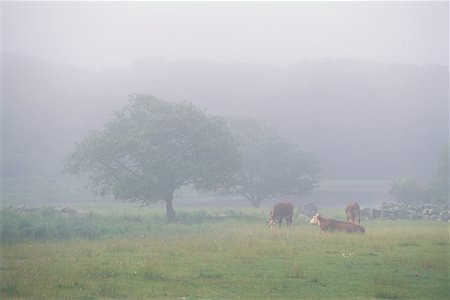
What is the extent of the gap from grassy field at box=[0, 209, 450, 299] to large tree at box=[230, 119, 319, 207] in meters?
29.2

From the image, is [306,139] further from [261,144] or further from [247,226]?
[247,226]

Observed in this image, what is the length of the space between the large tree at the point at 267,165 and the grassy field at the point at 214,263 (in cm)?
2917

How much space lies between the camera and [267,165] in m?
57.1

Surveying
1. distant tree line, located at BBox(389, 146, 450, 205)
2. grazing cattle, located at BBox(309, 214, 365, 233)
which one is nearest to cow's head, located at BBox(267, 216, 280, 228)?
grazing cattle, located at BBox(309, 214, 365, 233)

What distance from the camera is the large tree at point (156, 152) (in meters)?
36.1

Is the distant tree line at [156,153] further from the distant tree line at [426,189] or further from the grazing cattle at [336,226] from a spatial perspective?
the distant tree line at [426,189]

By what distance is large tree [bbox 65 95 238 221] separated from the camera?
3606cm

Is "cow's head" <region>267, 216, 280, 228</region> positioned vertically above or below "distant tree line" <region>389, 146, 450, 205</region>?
below

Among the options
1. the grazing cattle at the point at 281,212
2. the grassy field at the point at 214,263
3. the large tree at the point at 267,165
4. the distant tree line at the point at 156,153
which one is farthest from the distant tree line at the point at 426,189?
the grassy field at the point at 214,263

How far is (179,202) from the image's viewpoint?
6638 cm

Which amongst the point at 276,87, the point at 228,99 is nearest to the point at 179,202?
the point at 228,99

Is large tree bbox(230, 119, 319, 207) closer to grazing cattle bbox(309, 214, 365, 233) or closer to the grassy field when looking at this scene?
grazing cattle bbox(309, 214, 365, 233)

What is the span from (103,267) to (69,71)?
127990 millimetres

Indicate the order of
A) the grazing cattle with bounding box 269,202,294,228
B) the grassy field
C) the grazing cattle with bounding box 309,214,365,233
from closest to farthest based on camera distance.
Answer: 1. the grassy field
2. the grazing cattle with bounding box 309,214,365,233
3. the grazing cattle with bounding box 269,202,294,228
